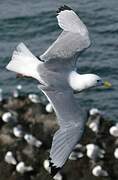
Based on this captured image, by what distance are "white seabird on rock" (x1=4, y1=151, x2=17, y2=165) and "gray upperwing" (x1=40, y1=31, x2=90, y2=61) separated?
3576 millimetres

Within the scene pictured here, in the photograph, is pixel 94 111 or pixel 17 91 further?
pixel 17 91

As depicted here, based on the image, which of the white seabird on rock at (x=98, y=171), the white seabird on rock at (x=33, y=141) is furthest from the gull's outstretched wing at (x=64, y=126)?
the white seabird on rock at (x=33, y=141)

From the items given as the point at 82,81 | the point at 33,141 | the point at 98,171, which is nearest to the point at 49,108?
the point at 33,141

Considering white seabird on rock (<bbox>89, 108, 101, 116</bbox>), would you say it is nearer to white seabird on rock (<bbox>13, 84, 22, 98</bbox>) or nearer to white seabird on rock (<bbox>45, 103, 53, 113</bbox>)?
white seabird on rock (<bbox>45, 103, 53, 113</bbox>)

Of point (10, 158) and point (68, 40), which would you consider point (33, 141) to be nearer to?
point (10, 158)

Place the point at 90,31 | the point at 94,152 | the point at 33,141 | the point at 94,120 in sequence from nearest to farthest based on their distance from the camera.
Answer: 1. the point at 94,152
2. the point at 33,141
3. the point at 94,120
4. the point at 90,31

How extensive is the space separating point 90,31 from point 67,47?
861 cm

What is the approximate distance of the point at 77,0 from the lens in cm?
1975

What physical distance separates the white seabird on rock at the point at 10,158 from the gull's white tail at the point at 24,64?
11.6 feet

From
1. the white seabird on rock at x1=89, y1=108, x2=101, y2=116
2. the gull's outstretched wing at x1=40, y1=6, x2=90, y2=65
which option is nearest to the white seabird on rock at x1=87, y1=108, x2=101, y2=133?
the white seabird on rock at x1=89, y1=108, x2=101, y2=116

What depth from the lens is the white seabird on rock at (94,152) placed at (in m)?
13.1

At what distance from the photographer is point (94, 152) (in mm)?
13000

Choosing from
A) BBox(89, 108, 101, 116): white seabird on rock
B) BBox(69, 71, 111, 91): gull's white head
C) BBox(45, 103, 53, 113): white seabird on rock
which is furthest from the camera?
BBox(89, 108, 101, 116): white seabird on rock

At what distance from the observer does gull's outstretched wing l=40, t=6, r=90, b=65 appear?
9.77 metres
